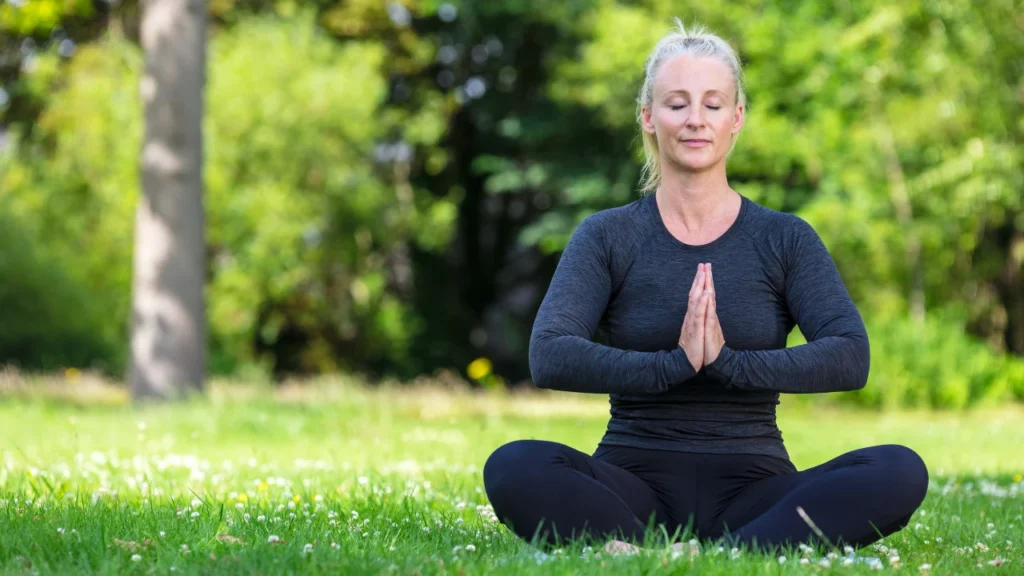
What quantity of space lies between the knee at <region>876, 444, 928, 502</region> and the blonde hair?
1.17 meters

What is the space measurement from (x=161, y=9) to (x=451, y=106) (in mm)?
14565

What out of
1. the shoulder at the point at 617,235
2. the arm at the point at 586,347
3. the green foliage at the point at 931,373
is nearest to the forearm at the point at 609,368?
the arm at the point at 586,347

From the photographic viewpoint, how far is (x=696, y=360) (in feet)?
11.1

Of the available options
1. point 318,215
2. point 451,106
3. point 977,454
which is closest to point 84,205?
point 318,215

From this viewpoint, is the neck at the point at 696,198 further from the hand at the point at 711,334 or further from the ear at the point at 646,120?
the hand at the point at 711,334

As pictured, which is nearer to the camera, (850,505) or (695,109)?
(850,505)

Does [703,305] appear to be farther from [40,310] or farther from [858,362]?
[40,310]

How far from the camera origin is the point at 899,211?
20188 mm

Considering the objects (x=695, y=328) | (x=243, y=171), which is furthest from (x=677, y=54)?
(x=243, y=171)

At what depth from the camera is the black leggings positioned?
11.2 feet

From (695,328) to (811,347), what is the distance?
40cm

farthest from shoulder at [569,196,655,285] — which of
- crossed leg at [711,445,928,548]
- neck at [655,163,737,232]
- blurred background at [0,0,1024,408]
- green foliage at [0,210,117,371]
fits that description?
green foliage at [0,210,117,371]

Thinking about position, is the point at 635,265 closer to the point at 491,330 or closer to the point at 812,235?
the point at 812,235

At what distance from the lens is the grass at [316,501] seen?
304 cm
